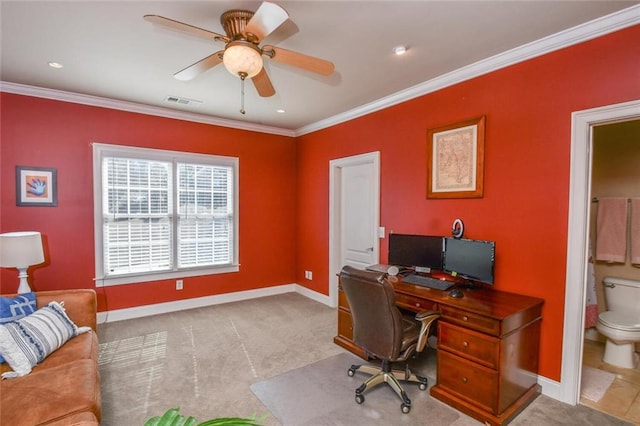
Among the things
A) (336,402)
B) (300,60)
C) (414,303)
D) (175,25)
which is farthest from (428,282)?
(175,25)

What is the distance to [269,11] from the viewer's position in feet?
5.38

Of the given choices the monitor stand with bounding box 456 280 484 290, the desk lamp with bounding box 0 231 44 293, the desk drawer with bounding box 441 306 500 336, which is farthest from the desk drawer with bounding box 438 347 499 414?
the desk lamp with bounding box 0 231 44 293

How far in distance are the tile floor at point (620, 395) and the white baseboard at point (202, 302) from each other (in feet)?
9.84

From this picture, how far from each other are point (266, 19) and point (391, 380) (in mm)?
2570

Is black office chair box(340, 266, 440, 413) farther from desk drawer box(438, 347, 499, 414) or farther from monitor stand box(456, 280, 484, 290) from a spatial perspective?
monitor stand box(456, 280, 484, 290)

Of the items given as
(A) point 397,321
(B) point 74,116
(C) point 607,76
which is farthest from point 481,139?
(B) point 74,116

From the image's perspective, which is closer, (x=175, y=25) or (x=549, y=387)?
(x=175, y=25)

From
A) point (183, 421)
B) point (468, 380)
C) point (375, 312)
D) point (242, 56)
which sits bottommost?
point (468, 380)

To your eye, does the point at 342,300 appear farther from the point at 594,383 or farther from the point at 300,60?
the point at 300,60

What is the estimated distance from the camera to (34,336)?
2105 millimetres

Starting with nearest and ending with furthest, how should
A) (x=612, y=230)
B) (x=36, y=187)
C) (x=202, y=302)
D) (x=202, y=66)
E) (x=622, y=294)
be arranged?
(x=202, y=66) < (x=622, y=294) < (x=612, y=230) < (x=36, y=187) < (x=202, y=302)

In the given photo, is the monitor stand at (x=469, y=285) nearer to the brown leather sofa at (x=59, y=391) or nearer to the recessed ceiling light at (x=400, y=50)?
the recessed ceiling light at (x=400, y=50)

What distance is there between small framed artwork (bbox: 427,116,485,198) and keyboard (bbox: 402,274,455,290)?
2.70ft

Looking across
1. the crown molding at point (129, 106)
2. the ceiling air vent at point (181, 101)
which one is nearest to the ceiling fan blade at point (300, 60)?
the ceiling air vent at point (181, 101)
